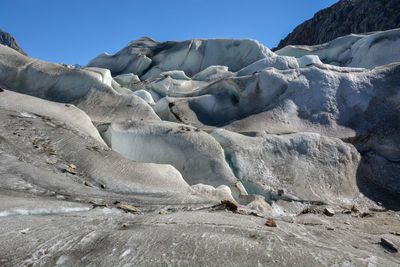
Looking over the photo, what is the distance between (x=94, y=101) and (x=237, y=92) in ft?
10.6

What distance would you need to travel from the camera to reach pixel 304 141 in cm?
578

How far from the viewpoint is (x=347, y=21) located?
1300 inches

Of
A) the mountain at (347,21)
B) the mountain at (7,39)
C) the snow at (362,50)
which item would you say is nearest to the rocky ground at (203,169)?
the snow at (362,50)

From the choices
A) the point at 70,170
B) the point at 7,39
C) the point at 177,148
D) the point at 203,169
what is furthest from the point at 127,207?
the point at 7,39

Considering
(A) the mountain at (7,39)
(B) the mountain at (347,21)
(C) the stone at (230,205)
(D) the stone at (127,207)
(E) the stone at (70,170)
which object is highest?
(A) the mountain at (7,39)

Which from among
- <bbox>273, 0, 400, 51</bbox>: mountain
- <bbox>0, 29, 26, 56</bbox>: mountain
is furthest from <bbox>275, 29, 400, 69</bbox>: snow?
<bbox>0, 29, 26, 56</bbox>: mountain

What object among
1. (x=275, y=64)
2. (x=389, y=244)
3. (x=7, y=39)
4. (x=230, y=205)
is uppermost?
(x=7, y=39)

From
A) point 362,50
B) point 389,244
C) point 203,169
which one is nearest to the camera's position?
point 389,244

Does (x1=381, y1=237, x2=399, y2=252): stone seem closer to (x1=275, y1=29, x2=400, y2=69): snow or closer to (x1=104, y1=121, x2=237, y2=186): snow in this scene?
(x1=104, y1=121, x2=237, y2=186): snow

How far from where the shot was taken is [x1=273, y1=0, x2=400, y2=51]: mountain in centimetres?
2786

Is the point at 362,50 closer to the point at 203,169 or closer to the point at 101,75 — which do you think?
the point at 101,75

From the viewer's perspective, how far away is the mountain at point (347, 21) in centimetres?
2786

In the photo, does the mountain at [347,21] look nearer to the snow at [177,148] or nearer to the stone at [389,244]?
the snow at [177,148]

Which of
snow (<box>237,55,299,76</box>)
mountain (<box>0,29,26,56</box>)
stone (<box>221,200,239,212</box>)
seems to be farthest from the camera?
mountain (<box>0,29,26,56</box>)
